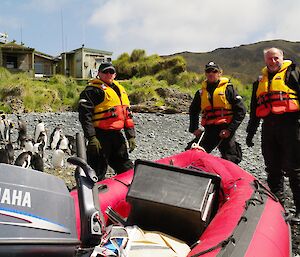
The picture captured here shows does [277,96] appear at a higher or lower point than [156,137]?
higher

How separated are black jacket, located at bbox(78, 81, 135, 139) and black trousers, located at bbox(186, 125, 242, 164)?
1.15 m

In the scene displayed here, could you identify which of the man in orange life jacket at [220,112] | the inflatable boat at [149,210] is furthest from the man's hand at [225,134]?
the inflatable boat at [149,210]

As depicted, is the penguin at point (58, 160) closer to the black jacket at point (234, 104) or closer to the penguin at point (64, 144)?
the penguin at point (64, 144)

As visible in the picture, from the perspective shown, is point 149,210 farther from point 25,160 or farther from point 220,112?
point 25,160

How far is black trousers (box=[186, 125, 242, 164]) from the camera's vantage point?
542 centimetres

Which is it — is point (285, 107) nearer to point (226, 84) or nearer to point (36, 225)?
point (226, 84)

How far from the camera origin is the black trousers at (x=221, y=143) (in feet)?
17.8

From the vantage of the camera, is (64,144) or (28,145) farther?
(64,144)

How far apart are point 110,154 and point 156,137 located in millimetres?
9785

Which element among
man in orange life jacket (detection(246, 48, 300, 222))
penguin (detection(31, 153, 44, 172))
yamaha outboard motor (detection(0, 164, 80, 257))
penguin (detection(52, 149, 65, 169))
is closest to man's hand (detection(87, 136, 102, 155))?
man in orange life jacket (detection(246, 48, 300, 222))

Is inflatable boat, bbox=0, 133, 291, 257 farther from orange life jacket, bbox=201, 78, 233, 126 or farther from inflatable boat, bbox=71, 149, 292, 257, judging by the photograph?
orange life jacket, bbox=201, 78, 233, 126

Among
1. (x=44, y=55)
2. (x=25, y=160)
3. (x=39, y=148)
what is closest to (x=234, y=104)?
(x=25, y=160)

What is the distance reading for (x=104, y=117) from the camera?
499 cm

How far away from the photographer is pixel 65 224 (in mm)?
2053
